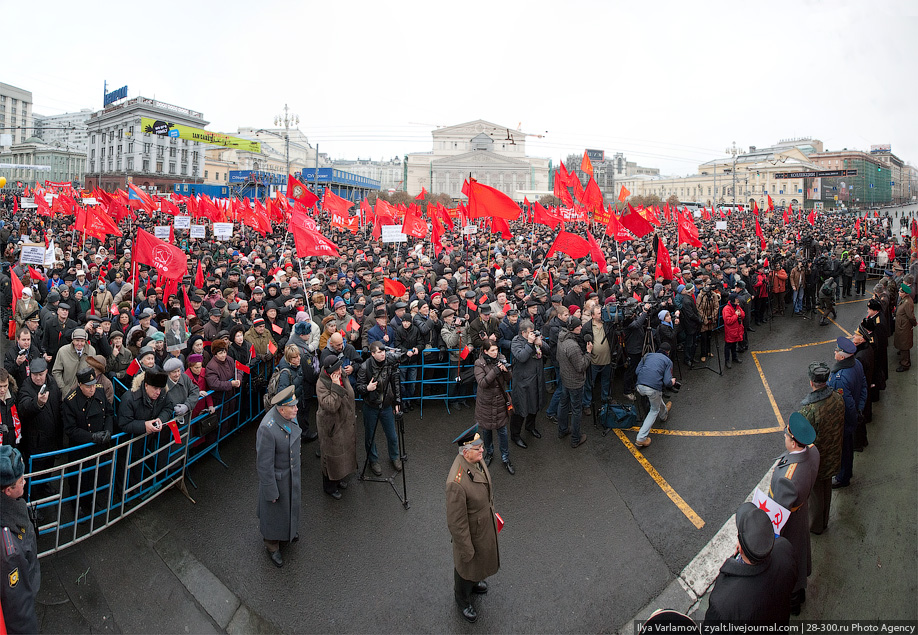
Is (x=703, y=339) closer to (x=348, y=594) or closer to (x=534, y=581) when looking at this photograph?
(x=534, y=581)

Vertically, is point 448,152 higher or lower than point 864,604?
higher

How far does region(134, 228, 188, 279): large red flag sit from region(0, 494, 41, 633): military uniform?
6.39m

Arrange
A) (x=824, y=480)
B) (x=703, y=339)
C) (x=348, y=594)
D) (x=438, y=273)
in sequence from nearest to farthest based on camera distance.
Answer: (x=348, y=594) < (x=824, y=480) < (x=703, y=339) < (x=438, y=273)

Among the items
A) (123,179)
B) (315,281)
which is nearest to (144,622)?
Answer: (315,281)

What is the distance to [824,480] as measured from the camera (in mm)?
5133

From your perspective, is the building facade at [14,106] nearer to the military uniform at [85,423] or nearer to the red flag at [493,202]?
the red flag at [493,202]

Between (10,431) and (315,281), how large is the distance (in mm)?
6509

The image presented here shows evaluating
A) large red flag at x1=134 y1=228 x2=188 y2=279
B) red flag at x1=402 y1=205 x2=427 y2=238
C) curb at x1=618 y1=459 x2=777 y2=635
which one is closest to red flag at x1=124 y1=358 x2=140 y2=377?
large red flag at x1=134 y1=228 x2=188 y2=279

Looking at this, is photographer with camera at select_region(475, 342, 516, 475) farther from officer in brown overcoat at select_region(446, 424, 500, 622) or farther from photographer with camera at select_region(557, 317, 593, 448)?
officer in brown overcoat at select_region(446, 424, 500, 622)

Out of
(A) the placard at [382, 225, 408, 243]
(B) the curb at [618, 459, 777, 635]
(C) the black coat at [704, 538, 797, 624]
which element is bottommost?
(B) the curb at [618, 459, 777, 635]

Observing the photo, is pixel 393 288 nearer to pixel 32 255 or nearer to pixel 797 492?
pixel 797 492

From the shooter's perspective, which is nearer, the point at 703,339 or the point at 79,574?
the point at 79,574

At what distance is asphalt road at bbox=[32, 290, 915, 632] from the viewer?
180 inches

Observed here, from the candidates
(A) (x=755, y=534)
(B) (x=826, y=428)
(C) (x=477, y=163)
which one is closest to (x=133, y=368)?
(A) (x=755, y=534)
